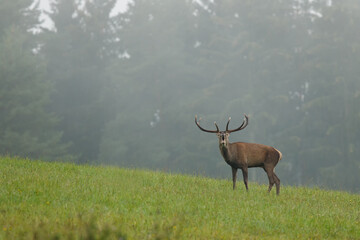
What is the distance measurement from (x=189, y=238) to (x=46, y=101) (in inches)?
1292

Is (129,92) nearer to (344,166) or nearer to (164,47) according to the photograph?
(164,47)

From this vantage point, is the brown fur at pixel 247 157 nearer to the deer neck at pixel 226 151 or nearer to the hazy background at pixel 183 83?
the deer neck at pixel 226 151

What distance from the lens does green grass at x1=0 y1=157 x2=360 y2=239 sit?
7238 mm

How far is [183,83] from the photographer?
47531 millimetres

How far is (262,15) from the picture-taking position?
4512cm

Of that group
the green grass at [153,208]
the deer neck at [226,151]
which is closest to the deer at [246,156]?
the deer neck at [226,151]

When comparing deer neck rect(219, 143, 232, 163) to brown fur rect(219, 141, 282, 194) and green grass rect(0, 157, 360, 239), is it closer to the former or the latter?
brown fur rect(219, 141, 282, 194)

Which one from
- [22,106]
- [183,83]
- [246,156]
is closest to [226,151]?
[246,156]

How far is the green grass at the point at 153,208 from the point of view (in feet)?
23.7

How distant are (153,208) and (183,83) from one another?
1537 inches

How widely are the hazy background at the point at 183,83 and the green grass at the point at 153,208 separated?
78.2 ft

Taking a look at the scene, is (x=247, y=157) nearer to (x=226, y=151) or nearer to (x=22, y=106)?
(x=226, y=151)

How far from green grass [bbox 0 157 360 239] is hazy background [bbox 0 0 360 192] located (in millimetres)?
23821

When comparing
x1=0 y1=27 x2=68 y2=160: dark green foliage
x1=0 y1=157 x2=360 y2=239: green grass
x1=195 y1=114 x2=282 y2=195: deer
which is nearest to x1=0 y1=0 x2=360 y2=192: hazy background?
x1=0 y1=27 x2=68 y2=160: dark green foliage
